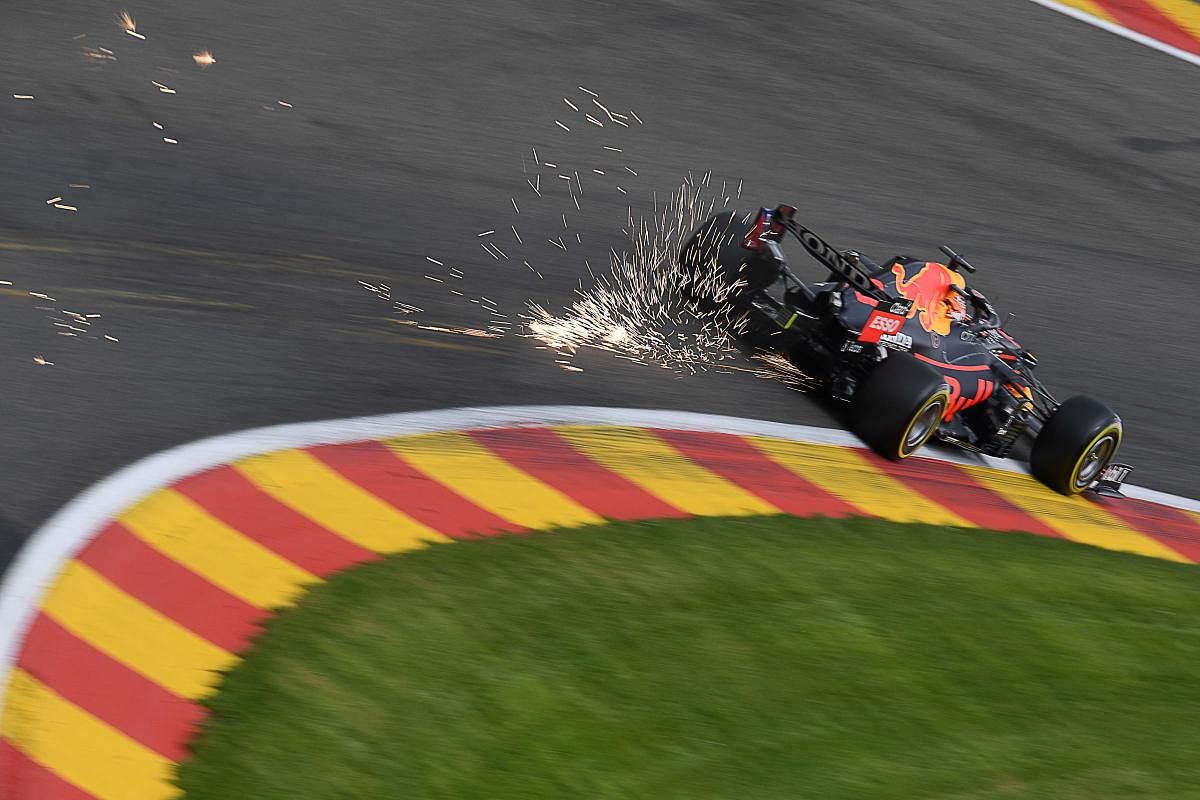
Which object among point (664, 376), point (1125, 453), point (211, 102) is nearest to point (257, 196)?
point (211, 102)

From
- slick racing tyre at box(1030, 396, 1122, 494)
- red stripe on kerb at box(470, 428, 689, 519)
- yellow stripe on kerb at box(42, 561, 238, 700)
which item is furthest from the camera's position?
slick racing tyre at box(1030, 396, 1122, 494)

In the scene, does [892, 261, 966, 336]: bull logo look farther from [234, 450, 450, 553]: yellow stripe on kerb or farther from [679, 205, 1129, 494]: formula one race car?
[234, 450, 450, 553]: yellow stripe on kerb

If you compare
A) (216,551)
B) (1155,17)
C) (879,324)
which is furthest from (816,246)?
(1155,17)

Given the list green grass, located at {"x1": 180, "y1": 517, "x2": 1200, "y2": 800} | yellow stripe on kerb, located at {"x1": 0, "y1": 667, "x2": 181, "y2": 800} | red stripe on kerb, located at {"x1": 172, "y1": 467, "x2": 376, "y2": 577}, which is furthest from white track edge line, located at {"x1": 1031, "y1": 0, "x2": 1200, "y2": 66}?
yellow stripe on kerb, located at {"x1": 0, "y1": 667, "x2": 181, "y2": 800}

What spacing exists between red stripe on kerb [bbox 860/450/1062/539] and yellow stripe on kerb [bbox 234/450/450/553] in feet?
9.98

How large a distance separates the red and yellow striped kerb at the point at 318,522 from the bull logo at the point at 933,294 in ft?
2.82

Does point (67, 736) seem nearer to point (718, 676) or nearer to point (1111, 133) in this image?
point (718, 676)

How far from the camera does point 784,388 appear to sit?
27.7 feet

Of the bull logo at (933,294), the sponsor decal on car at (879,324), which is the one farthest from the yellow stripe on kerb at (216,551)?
the bull logo at (933,294)

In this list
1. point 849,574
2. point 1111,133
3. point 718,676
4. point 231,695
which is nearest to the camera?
point 231,695

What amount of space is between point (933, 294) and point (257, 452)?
161 inches

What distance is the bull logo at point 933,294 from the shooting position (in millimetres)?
8102

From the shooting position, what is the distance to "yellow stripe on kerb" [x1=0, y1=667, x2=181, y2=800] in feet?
15.5

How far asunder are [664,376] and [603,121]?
3389mm
